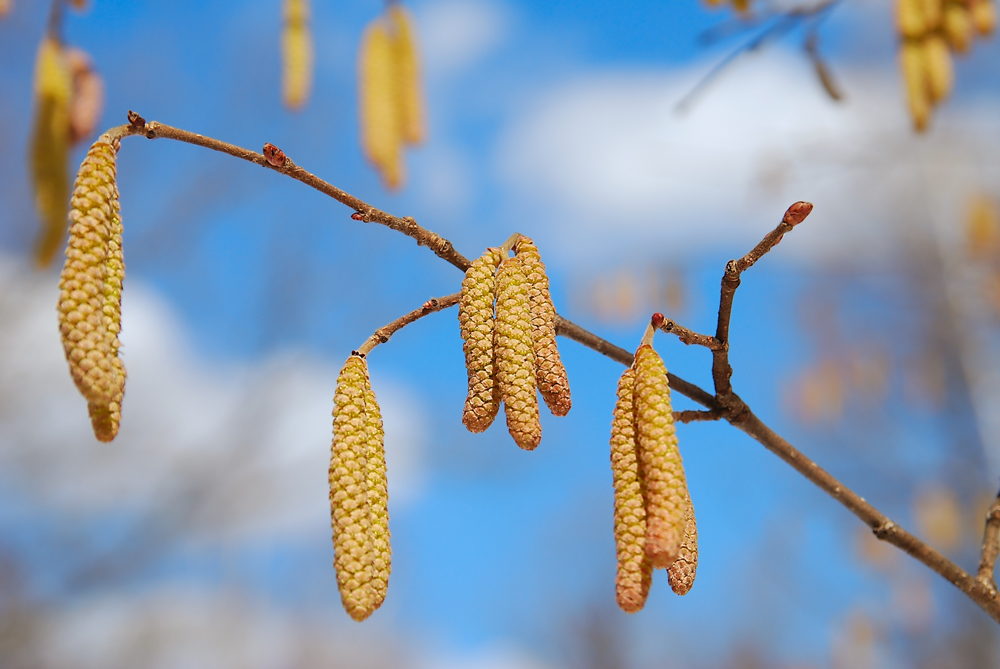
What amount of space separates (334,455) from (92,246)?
0.23m

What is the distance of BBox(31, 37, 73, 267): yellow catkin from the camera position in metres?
1.00

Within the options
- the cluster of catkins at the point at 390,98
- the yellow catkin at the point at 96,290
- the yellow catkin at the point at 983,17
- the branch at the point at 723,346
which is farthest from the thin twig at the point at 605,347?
the yellow catkin at the point at 983,17

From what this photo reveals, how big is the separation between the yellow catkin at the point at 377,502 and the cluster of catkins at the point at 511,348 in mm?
77

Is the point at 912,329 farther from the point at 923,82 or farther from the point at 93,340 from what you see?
the point at 93,340

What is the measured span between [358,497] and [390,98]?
3.14 ft

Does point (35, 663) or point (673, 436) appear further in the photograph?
point (35, 663)

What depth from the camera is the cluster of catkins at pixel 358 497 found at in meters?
0.54

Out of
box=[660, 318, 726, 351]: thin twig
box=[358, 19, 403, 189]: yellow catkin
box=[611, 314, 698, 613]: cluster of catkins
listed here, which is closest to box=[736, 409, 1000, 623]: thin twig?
box=[660, 318, 726, 351]: thin twig

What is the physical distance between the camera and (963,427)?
5.62 m

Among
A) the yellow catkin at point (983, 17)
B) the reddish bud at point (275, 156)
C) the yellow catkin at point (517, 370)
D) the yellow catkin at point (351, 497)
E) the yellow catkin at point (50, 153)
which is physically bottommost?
the yellow catkin at point (351, 497)

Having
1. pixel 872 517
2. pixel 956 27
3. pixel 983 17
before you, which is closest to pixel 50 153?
pixel 872 517

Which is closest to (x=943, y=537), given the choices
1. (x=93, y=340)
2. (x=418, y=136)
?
(x=418, y=136)

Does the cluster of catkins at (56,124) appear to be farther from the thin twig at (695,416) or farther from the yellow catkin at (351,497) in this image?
the thin twig at (695,416)

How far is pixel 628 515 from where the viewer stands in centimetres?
54
